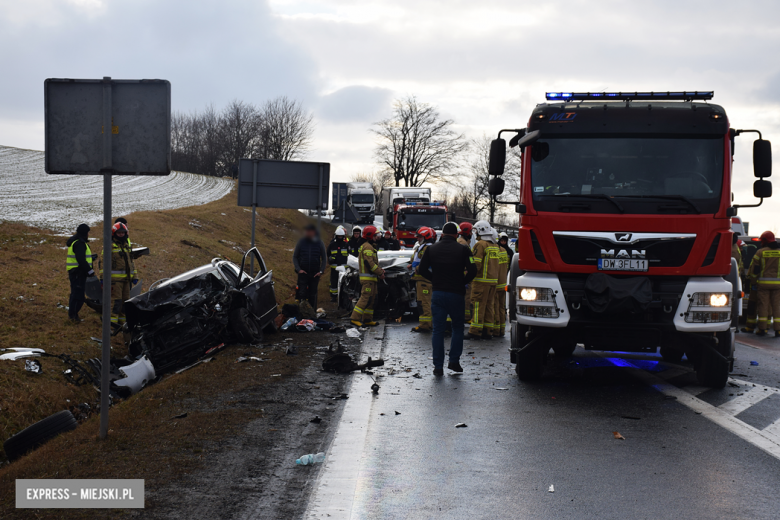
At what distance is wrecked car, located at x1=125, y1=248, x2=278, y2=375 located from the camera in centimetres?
973

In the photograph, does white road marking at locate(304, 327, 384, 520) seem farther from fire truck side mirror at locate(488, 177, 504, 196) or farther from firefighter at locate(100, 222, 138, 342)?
firefighter at locate(100, 222, 138, 342)

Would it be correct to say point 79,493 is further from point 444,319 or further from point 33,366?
point 444,319

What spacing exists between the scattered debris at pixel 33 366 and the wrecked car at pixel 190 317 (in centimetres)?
128

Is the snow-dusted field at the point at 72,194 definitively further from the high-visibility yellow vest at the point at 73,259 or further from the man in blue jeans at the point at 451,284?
the man in blue jeans at the point at 451,284

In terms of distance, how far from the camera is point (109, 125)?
559cm

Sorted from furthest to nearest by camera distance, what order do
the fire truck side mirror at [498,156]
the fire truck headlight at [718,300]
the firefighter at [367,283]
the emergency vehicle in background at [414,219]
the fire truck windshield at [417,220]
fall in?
the fire truck windshield at [417,220], the emergency vehicle in background at [414,219], the firefighter at [367,283], the fire truck side mirror at [498,156], the fire truck headlight at [718,300]

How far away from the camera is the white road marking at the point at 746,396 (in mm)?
7062

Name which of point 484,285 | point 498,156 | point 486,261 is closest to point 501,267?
point 486,261

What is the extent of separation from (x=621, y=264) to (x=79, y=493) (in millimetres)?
5522

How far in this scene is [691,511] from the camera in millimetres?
4234

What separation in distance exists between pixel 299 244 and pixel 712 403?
9.23 m

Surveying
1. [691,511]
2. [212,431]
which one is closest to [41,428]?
[212,431]

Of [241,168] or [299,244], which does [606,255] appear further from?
[241,168]

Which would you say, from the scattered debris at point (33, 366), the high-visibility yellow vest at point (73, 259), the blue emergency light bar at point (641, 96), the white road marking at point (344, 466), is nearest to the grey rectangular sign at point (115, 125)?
the white road marking at point (344, 466)
